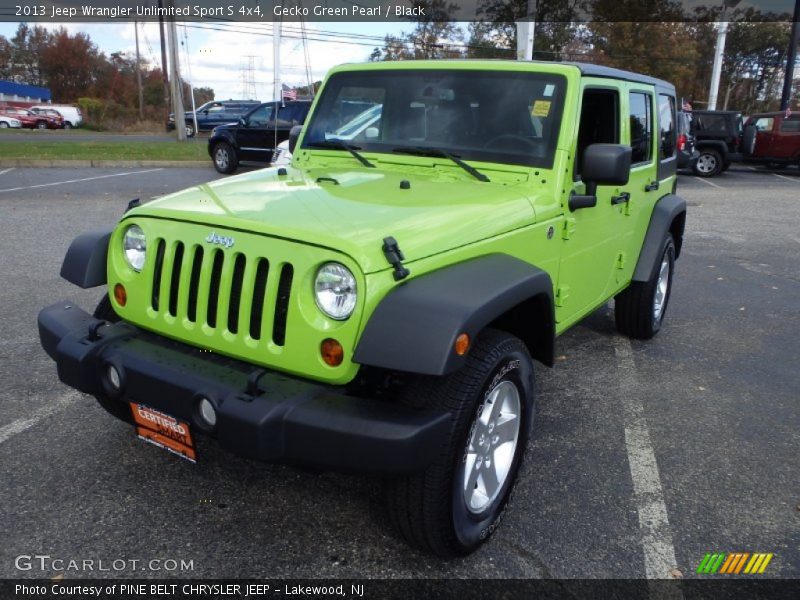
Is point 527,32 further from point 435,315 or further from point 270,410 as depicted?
point 270,410

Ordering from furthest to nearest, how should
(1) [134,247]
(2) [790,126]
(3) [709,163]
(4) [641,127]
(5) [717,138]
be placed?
(2) [790,126], (3) [709,163], (5) [717,138], (4) [641,127], (1) [134,247]

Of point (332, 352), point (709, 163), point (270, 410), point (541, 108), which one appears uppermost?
point (541, 108)

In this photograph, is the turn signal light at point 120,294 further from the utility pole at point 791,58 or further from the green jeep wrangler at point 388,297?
the utility pole at point 791,58

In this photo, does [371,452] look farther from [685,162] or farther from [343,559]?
[685,162]

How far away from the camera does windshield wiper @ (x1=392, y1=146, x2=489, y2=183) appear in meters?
3.40

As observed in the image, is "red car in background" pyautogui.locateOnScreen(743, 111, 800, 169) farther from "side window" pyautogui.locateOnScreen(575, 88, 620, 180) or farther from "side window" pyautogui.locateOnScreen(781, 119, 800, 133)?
"side window" pyautogui.locateOnScreen(575, 88, 620, 180)

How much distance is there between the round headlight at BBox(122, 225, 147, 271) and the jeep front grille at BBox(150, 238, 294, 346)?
131 millimetres

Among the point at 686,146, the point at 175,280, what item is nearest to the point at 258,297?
the point at 175,280

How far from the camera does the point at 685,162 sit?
680 inches

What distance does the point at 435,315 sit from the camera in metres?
2.21

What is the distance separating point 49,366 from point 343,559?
270cm

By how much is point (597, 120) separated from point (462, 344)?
2.20 meters

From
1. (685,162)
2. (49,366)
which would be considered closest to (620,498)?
(49,366)

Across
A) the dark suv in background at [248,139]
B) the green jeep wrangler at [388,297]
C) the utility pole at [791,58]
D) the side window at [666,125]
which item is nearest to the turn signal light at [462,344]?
the green jeep wrangler at [388,297]
